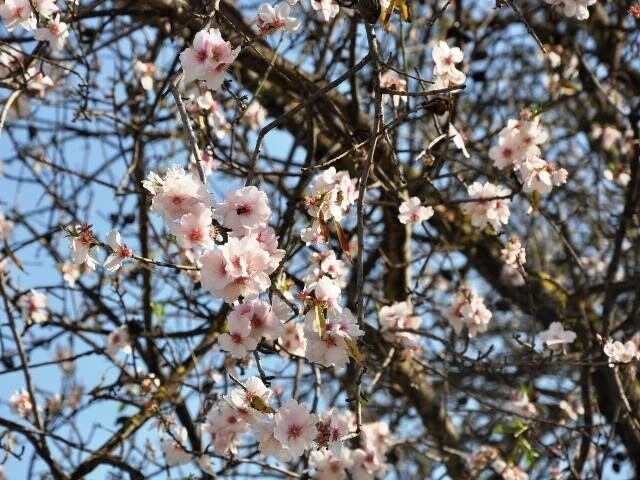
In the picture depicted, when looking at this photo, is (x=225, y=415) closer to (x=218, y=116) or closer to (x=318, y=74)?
(x=218, y=116)

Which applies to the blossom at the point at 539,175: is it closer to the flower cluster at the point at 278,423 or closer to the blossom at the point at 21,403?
the flower cluster at the point at 278,423

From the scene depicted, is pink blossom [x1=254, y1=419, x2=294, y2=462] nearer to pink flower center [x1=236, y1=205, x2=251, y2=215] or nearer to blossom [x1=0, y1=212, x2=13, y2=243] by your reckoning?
pink flower center [x1=236, y1=205, x2=251, y2=215]

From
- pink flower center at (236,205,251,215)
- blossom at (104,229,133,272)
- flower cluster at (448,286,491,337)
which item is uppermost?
flower cluster at (448,286,491,337)

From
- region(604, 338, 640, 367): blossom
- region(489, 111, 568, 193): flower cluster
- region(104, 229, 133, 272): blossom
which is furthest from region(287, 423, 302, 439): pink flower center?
region(604, 338, 640, 367): blossom

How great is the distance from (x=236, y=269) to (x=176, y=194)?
0.22 m

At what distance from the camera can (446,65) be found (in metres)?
2.64

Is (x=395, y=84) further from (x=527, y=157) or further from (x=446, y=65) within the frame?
Answer: (x=527, y=157)

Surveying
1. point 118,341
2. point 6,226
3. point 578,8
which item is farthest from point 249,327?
point 6,226

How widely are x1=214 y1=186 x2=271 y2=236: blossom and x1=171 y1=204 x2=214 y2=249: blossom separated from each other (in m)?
0.05

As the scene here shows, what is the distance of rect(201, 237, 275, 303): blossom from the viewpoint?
1.82 meters

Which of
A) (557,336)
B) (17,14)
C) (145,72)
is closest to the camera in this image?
(17,14)

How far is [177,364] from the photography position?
3.75 meters

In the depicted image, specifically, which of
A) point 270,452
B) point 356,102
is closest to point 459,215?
point 356,102

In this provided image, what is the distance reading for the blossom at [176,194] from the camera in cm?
187
